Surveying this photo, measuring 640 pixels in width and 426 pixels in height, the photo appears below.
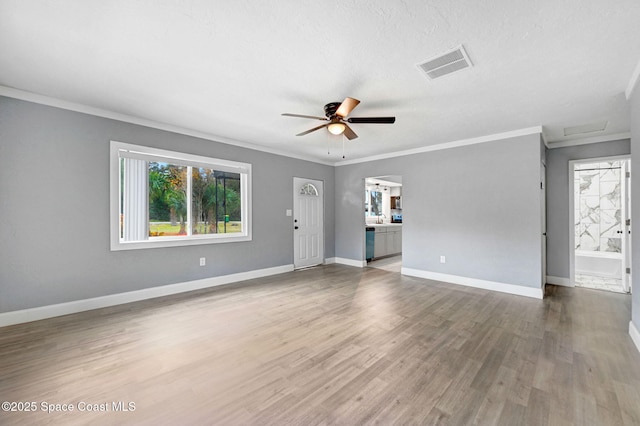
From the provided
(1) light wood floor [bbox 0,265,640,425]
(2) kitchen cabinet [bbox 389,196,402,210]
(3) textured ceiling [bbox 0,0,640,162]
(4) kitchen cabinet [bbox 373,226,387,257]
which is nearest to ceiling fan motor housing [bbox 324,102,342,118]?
(3) textured ceiling [bbox 0,0,640,162]

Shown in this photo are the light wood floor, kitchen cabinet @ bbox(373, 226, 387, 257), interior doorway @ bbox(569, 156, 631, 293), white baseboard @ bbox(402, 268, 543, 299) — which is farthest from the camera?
kitchen cabinet @ bbox(373, 226, 387, 257)

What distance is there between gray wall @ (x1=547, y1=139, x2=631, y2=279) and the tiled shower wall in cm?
163

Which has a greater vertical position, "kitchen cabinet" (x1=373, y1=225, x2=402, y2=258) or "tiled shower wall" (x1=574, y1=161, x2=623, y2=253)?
"tiled shower wall" (x1=574, y1=161, x2=623, y2=253)

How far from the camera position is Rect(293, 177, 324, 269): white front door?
19.0ft

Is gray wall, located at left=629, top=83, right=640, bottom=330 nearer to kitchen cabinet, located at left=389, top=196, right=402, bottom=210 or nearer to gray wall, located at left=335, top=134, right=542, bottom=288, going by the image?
gray wall, located at left=335, top=134, right=542, bottom=288

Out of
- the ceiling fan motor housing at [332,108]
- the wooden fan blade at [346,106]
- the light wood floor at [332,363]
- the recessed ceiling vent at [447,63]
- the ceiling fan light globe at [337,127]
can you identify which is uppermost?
the recessed ceiling vent at [447,63]

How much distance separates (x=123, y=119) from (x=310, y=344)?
3.68 meters

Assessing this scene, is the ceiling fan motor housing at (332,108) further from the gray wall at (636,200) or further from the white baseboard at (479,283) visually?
the white baseboard at (479,283)

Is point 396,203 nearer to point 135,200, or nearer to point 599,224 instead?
point 599,224

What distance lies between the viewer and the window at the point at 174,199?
362cm

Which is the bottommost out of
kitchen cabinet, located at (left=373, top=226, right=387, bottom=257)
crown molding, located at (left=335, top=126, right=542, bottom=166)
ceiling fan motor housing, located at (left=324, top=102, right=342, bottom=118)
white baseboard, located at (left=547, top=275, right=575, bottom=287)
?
white baseboard, located at (left=547, top=275, right=575, bottom=287)

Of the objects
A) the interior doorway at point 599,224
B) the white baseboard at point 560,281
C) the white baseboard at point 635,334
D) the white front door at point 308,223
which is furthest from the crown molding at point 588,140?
the white front door at point 308,223

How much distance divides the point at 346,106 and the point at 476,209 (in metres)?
3.15

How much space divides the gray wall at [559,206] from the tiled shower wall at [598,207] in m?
1.63
